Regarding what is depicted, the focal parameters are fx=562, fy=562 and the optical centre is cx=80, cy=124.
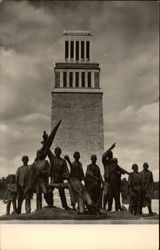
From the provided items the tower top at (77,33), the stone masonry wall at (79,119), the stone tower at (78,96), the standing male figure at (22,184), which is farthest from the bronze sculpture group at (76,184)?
the tower top at (77,33)

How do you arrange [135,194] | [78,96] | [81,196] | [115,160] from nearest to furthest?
1. [81,196]
2. [135,194]
3. [115,160]
4. [78,96]

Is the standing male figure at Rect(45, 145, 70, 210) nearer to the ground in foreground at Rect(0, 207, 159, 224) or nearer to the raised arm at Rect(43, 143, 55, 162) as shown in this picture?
the raised arm at Rect(43, 143, 55, 162)

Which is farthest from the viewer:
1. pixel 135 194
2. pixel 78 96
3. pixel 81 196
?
pixel 78 96

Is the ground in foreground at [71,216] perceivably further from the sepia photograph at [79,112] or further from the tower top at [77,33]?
the tower top at [77,33]

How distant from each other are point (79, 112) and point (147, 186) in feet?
6.06

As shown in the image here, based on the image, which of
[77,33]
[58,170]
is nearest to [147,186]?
[58,170]

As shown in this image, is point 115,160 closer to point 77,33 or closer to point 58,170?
point 58,170

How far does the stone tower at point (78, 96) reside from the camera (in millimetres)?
10266

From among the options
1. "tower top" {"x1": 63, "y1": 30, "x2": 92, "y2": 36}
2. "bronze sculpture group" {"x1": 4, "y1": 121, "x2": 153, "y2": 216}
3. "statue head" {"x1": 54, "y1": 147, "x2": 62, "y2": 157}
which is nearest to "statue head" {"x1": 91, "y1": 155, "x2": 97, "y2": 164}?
"bronze sculpture group" {"x1": 4, "y1": 121, "x2": 153, "y2": 216}

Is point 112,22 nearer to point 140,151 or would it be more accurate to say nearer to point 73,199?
point 140,151

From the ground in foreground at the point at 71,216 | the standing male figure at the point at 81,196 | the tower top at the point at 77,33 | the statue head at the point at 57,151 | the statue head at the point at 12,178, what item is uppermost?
the tower top at the point at 77,33

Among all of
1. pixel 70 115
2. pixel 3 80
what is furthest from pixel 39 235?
pixel 3 80

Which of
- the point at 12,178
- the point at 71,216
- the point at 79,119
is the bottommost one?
the point at 71,216

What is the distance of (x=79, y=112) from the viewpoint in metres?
10.4
